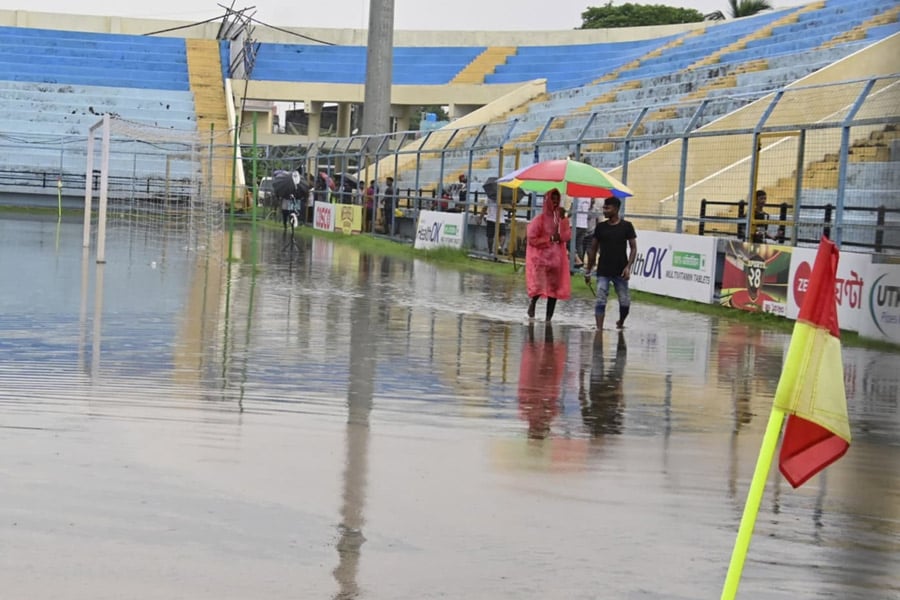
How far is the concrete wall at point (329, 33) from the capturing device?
6631 centimetres

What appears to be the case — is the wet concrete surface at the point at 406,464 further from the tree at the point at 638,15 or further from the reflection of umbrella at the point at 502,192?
the tree at the point at 638,15

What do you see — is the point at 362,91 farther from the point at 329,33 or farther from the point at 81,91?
the point at 81,91

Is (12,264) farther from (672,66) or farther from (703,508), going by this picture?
(672,66)

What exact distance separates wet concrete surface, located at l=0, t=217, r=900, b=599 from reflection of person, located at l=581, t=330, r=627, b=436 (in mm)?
41

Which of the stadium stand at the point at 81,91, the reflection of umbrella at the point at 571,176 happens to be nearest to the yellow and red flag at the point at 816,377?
the reflection of umbrella at the point at 571,176

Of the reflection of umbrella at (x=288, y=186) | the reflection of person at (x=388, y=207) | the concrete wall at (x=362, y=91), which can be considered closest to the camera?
the reflection of person at (x=388, y=207)

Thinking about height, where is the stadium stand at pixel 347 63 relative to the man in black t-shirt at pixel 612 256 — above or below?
above

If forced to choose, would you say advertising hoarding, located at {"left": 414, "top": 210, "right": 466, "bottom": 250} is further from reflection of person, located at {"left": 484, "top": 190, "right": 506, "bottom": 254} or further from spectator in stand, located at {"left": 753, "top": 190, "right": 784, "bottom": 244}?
spectator in stand, located at {"left": 753, "top": 190, "right": 784, "bottom": 244}

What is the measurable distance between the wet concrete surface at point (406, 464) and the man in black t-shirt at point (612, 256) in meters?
0.71

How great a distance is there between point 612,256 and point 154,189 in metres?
36.3

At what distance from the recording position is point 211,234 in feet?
97.6

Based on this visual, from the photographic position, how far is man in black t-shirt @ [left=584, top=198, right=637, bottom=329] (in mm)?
16391

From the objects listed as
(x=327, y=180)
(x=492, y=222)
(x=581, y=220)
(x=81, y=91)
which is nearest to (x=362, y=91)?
(x=81, y=91)

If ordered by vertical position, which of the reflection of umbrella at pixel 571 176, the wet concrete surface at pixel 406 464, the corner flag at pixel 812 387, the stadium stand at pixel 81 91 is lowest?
the wet concrete surface at pixel 406 464
